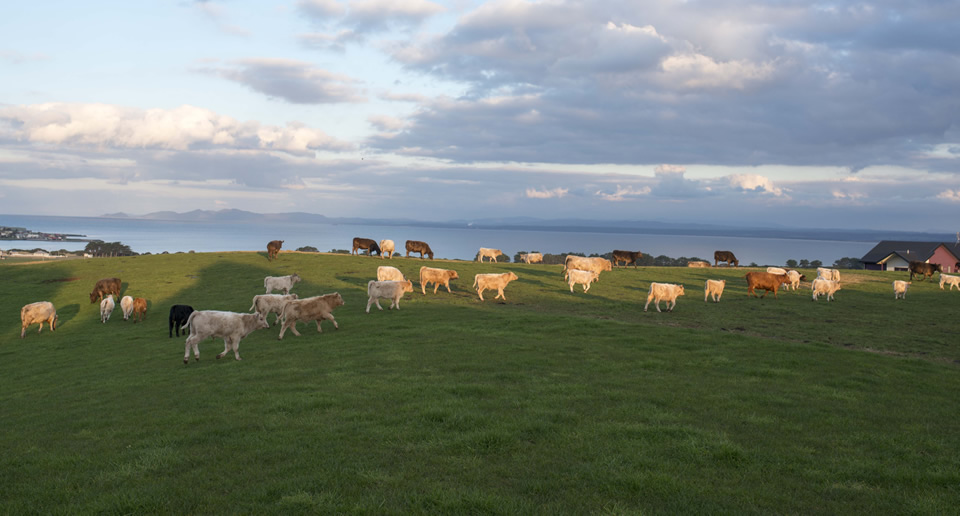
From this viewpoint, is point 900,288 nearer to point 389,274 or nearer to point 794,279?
point 794,279

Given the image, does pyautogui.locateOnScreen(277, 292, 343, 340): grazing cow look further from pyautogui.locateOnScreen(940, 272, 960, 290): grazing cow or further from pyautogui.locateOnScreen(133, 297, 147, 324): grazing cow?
pyautogui.locateOnScreen(940, 272, 960, 290): grazing cow

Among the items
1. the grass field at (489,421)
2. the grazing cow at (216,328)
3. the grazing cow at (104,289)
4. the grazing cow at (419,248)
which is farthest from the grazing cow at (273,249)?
the grazing cow at (216,328)

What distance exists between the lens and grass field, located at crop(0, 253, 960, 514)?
616 cm

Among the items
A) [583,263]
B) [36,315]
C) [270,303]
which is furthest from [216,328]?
→ [583,263]

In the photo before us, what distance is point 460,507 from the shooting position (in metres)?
5.79

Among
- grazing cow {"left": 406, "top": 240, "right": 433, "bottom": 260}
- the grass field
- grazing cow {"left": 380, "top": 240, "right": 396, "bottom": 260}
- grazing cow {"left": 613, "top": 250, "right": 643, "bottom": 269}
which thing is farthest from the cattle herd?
grazing cow {"left": 380, "top": 240, "right": 396, "bottom": 260}

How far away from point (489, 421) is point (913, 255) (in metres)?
80.6

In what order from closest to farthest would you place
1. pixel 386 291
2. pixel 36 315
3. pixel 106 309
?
pixel 386 291 → pixel 36 315 → pixel 106 309

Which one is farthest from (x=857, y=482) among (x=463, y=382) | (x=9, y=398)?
(x=9, y=398)

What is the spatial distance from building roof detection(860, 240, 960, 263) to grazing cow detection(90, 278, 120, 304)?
266ft

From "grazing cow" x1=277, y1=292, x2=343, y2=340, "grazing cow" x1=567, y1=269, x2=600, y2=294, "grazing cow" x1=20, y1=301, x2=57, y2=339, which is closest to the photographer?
"grazing cow" x1=277, y1=292, x2=343, y2=340

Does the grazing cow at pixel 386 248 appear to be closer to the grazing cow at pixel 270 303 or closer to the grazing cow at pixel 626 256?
the grazing cow at pixel 626 256

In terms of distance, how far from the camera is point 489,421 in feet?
27.9

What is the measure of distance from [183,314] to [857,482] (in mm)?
22007
